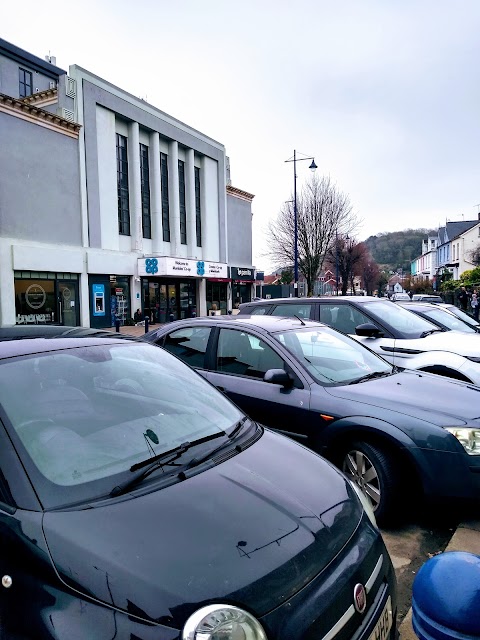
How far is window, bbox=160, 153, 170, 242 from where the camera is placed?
3161cm

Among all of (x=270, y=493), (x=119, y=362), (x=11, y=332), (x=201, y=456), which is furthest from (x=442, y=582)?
(x=11, y=332)

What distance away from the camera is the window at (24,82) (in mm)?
28781

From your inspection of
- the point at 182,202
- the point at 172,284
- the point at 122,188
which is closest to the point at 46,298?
the point at 122,188

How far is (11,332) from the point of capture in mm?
2836

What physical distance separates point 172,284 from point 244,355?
27.9 m

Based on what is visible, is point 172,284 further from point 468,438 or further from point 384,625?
point 384,625

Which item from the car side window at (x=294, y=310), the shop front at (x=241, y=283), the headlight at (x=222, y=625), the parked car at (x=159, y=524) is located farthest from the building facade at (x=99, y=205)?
the headlight at (x=222, y=625)

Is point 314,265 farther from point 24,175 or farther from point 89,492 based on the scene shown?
point 89,492

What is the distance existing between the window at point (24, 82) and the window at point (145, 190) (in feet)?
26.2

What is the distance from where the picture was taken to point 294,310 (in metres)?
7.20

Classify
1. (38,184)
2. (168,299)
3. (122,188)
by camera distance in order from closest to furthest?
1. (38,184)
2. (122,188)
3. (168,299)

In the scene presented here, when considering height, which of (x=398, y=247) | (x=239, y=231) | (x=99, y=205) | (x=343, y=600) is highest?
(x=398, y=247)

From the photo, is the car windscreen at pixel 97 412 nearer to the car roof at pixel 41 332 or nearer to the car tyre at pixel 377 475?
the car roof at pixel 41 332

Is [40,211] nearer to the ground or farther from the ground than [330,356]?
farther from the ground
